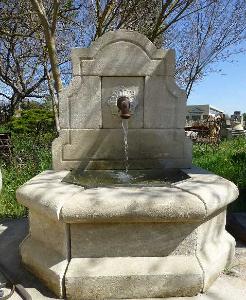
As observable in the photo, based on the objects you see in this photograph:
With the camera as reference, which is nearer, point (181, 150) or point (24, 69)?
point (181, 150)

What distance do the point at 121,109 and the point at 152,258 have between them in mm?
1826

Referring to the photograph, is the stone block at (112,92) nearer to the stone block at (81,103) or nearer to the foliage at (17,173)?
the stone block at (81,103)

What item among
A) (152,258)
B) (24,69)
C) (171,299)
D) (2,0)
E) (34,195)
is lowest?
(171,299)

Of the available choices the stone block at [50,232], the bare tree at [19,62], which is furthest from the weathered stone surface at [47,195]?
the bare tree at [19,62]

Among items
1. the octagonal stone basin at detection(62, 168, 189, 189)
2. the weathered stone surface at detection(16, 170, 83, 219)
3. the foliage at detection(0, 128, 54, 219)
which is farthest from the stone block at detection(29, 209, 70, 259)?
the foliage at detection(0, 128, 54, 219)

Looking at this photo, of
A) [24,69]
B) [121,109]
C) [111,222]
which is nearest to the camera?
[111,222]

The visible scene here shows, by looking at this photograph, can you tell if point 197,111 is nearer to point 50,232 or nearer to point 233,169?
point 233,169

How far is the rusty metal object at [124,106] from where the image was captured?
3773 millimetres

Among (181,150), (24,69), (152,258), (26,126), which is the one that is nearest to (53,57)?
(181,150)

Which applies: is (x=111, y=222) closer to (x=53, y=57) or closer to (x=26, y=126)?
(x=53, y=57)

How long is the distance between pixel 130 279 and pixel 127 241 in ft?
0.98

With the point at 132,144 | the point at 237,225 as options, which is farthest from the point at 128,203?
the point at 237,225

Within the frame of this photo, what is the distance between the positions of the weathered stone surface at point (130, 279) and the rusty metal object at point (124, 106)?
1.71 meters

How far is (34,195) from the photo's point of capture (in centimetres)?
278
